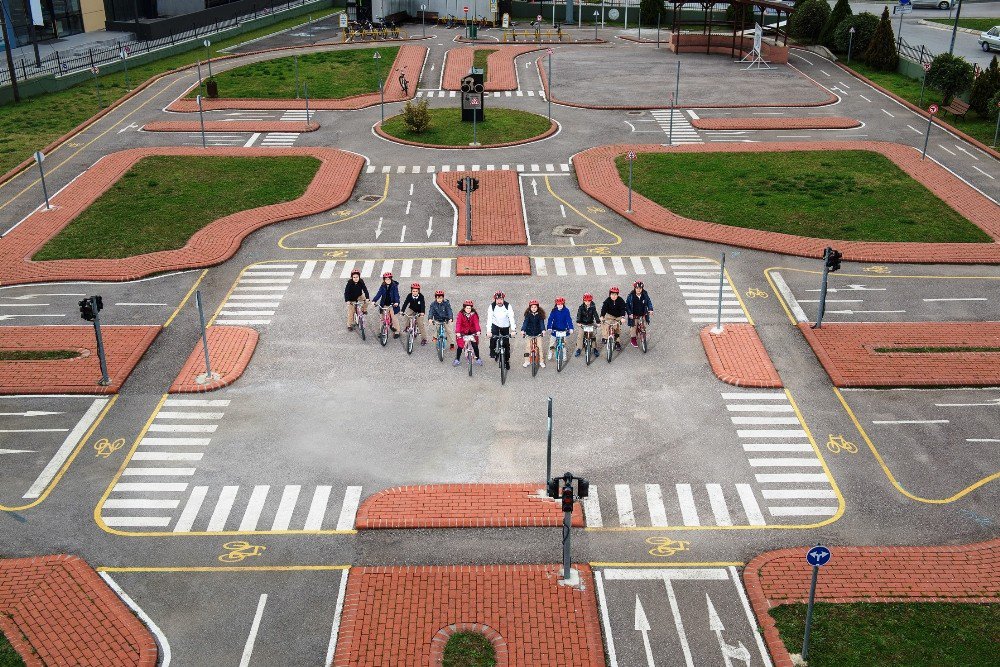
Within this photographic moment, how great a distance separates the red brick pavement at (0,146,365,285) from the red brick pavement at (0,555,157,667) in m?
15.9

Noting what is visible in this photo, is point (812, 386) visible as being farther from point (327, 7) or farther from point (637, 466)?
point (327, 7)

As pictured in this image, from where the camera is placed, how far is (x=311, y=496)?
2208cm

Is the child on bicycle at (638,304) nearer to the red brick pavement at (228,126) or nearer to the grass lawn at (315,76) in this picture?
the red brick pavement at (228,126)

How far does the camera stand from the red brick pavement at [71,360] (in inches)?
1054

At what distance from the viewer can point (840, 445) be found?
24.1 meters

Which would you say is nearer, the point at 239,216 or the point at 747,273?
the point at 747,273

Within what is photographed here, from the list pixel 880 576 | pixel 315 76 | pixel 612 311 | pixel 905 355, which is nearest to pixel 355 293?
pixel 612 311

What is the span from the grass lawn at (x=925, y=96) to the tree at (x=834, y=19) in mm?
3641

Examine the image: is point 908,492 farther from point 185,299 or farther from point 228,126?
point 228,126

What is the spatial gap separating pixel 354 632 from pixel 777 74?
Result: 188ft

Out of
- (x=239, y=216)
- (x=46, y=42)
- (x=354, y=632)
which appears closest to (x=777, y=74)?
(x=239, y=216)

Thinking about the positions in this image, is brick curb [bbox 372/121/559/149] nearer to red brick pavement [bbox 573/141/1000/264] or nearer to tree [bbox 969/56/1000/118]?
red brick pavement [bbox 573/141/1000/264]

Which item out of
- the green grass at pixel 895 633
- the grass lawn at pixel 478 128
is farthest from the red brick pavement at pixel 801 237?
the green grass at pixel 895 633

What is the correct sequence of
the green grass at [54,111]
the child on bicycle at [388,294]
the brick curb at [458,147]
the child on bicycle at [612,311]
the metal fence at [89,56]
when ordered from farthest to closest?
1. the metal fence at [89,56]
2. the green grass at [54,111]
3. the brick curb at [458,147]
4. the child on bicycle at [388,294]
5. the child on bicycle at [612,311]
